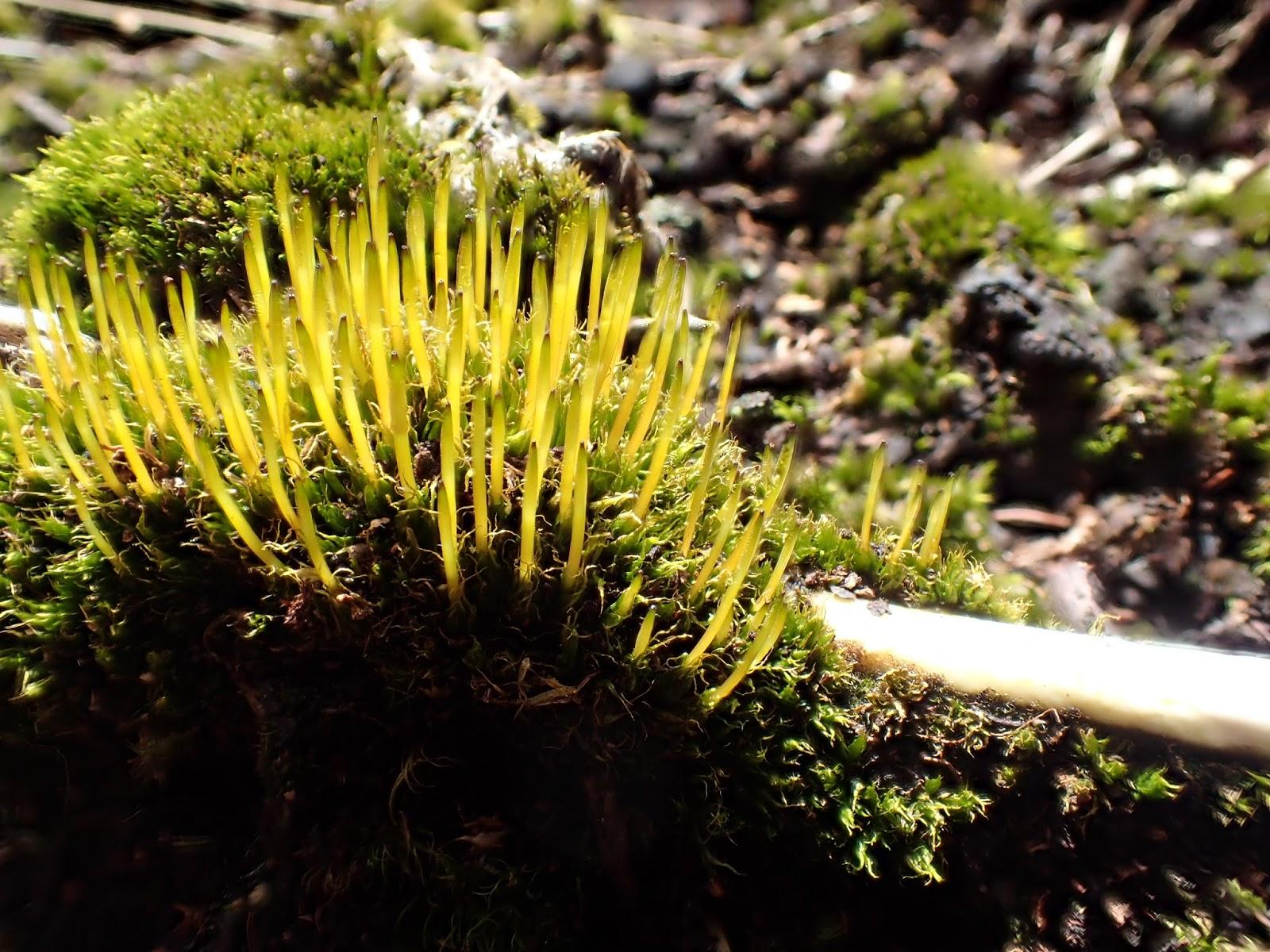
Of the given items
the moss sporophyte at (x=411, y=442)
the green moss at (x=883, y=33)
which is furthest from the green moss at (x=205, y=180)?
the green moss at (x=883, y=33)

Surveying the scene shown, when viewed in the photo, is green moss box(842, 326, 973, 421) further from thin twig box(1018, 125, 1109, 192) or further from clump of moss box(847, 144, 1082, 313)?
thin twig box(1018, 125, 1109, 192)

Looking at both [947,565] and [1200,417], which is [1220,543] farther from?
[947,565]

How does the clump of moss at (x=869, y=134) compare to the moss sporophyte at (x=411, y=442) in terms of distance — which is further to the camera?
the clump of moss at (x=869, y=134)

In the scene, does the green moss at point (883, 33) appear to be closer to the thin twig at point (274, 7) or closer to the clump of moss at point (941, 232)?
the clump of moss at point (941, 232)

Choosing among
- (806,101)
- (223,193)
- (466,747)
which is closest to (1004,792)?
(466,747)

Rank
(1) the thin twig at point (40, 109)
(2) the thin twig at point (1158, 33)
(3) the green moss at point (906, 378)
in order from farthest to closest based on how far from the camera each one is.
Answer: (2) the thin twig at point (1158, 33)
(1) the thin twig at point (40, 109)
(3) the green moss at point (906, 378)

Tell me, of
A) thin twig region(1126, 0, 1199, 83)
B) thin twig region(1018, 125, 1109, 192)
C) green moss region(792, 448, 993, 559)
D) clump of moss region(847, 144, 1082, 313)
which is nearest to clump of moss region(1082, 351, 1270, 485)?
green moss region(792, 448, 993, 559)
